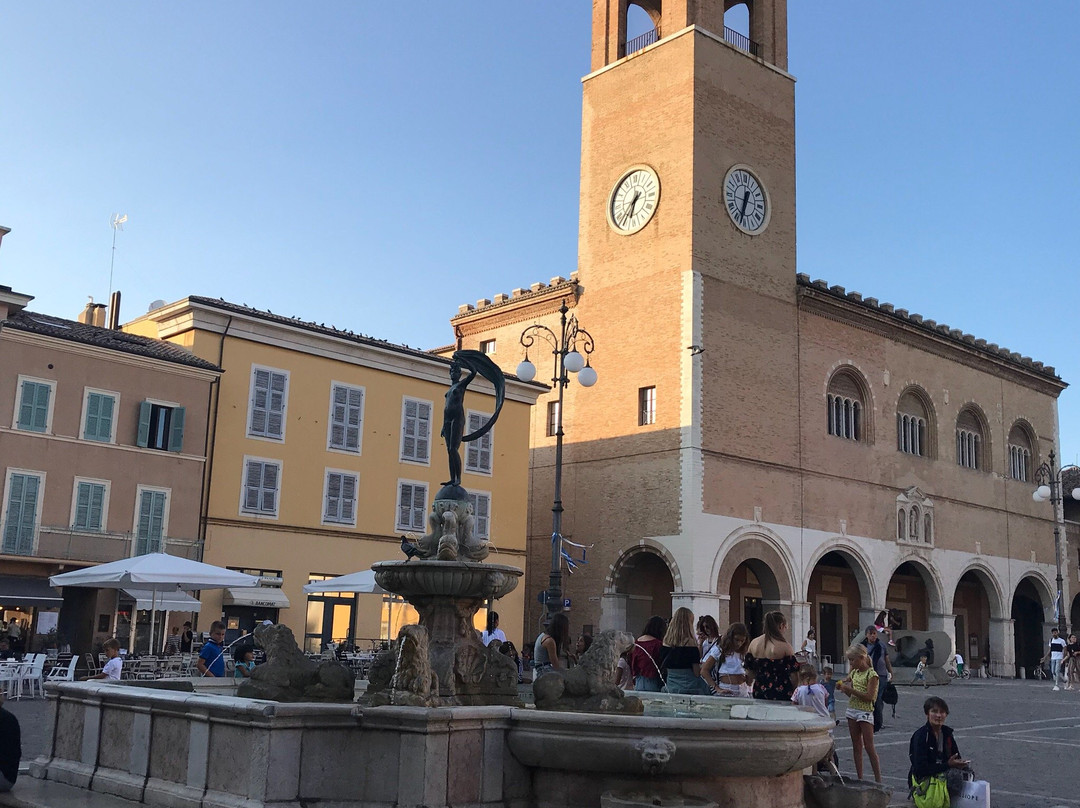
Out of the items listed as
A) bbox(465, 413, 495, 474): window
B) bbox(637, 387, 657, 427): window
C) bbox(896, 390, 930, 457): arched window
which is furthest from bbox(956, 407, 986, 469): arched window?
bbox(465, 413, 495, 474): window

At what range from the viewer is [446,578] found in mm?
8562

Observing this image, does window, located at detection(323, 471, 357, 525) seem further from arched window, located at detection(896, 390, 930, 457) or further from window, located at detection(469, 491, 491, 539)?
arched window, located at detection(896, 390, 930, 457)

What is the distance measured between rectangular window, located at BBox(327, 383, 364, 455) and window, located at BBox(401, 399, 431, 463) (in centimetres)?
147

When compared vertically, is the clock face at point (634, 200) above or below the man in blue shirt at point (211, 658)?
above

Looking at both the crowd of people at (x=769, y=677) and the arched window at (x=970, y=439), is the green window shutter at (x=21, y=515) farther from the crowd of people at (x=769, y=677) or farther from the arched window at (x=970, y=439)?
the arched window at (x=970, y=439)

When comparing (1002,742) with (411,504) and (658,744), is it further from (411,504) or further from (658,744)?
(411,504)

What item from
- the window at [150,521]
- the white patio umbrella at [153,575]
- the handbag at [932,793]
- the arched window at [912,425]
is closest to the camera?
the handbag at [932,793]

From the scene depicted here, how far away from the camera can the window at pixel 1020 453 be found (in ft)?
152

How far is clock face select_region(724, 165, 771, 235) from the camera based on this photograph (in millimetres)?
35125

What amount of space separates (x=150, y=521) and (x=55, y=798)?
18.3m

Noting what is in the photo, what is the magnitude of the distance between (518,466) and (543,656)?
67.9 feet

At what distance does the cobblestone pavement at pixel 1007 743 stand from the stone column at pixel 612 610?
881 cm

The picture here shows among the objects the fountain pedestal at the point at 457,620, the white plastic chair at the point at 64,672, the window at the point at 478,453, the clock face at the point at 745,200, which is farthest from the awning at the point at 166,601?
the clock face at the point at 745,200

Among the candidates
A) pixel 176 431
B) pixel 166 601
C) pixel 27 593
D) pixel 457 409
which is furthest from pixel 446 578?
pixel 176 431
